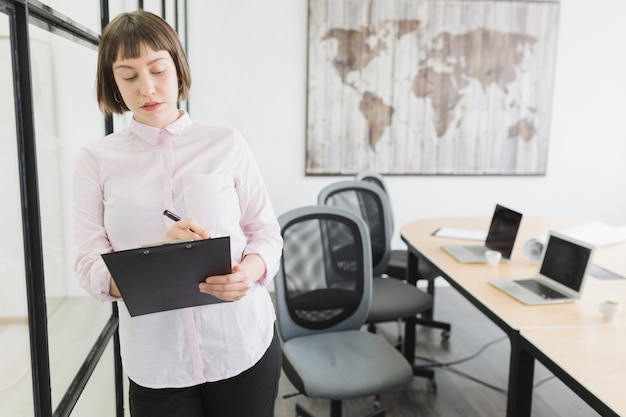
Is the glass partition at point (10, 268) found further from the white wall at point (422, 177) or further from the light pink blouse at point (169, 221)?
the white wall at point (422, 177)

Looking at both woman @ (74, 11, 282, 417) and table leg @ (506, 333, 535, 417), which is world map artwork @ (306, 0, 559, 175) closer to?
table leg @ (506, 333, 535, 417)

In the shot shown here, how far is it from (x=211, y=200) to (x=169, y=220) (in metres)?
0.10

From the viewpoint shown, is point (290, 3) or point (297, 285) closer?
point (297, 285)

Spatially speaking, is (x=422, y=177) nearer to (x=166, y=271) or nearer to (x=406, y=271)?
(x=406, y=271)

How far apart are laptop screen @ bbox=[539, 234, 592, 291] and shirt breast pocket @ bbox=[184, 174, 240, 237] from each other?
4.48ft

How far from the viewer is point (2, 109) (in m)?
0.98

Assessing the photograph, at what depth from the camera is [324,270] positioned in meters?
2.29

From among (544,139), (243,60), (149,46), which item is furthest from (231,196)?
(544,139)

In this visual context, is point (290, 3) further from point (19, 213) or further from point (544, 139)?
point (19, 213)

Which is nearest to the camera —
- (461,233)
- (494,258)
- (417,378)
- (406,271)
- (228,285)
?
(228,285)

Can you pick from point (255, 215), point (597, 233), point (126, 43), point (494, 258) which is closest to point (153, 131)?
point (126, 43)

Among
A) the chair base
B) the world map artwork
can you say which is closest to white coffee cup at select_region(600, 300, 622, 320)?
the chair base

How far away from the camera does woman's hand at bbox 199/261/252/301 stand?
1.12 meters

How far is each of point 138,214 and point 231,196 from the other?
0.69 ft
